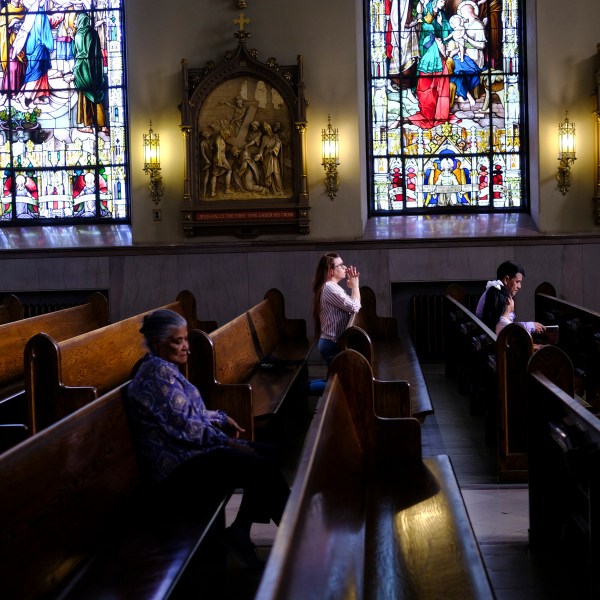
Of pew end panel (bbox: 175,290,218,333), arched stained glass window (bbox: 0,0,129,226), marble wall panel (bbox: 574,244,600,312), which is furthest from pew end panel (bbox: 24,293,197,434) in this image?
marble wall panel (bbox: 574,244,600,312)

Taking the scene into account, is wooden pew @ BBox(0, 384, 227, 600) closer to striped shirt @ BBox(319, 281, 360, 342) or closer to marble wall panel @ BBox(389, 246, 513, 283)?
striped shirt @ BBox(319, 281, 360, 342)

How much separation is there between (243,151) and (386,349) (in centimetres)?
319

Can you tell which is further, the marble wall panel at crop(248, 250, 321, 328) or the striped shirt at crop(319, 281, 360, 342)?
the marble wall panel at crop(248, 250, 321, 328)

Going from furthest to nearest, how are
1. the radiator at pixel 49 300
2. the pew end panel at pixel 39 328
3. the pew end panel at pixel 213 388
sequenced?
the radiator at pixel 49 300 < the pew end panel at pixel 39 328 < the pew end panel at pixel 213 388

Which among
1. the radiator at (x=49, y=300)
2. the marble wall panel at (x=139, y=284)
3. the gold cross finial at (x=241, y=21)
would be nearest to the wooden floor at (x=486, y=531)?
the marble wall panel at (x=139, y=284)

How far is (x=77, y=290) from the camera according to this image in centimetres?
1010

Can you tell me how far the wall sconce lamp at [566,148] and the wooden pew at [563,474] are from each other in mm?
6006

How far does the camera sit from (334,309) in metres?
6.64

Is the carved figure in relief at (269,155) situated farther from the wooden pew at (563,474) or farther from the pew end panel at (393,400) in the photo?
the wooden pew at (563,474)

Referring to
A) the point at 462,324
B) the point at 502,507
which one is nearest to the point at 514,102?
the point at 462,324

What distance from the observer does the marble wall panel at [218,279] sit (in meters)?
9.89

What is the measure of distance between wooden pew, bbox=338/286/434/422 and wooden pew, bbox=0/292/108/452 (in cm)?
189

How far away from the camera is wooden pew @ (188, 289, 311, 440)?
5.18 m

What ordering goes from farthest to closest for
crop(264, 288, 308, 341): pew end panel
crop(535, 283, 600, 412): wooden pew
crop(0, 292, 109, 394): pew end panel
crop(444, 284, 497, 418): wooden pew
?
crop(264, 288, 308, 341): pew end panel
crop(535, 283, 600, 412): wooden pew
crop(0, 292, 109, 394): pew end panel
crop(444, 284, 497, 418): wooden pew
